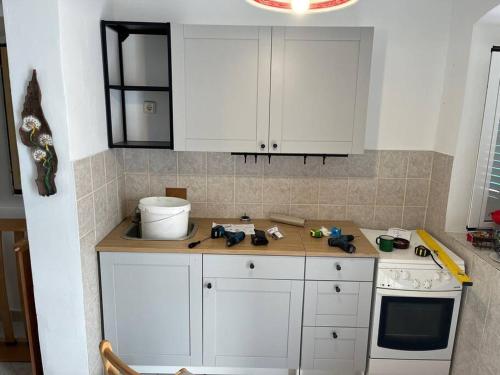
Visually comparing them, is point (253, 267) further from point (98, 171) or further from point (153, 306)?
point (98, 171)

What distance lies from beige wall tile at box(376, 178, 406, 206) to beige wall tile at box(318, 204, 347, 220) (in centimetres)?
24

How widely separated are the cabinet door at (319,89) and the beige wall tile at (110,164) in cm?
96

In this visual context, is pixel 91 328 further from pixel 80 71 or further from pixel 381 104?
pixel 381 104

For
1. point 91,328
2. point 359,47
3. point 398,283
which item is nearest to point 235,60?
point 359,47

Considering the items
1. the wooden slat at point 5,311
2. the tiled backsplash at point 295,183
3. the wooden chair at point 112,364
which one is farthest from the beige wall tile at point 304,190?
the wooden slat at point 5,311

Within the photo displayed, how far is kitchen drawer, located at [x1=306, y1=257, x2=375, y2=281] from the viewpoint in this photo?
188 cm

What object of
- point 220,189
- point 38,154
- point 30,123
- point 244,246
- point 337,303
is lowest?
point 337,303

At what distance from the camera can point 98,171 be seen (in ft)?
6.22

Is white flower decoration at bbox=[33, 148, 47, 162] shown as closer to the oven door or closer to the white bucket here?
the white bucket

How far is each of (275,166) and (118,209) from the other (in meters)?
1.05

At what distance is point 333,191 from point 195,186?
36.4 inches

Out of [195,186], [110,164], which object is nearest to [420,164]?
[195,186]

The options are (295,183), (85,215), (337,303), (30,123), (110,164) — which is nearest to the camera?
(30,123)

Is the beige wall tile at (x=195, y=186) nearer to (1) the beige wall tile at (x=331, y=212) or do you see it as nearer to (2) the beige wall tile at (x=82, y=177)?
(2) the beige wall tile at (x=82, y=177)
